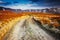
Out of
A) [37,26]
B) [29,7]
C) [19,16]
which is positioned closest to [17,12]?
[19,16]

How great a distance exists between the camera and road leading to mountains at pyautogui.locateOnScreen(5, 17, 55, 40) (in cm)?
177

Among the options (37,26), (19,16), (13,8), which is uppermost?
(13,8)

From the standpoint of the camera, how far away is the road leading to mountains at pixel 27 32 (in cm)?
177

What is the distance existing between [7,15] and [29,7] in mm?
356

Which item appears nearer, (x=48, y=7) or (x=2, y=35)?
(x=2, y=35)

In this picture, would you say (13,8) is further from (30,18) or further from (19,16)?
(30,18)

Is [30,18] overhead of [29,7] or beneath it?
beneath

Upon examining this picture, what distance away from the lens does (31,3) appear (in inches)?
75.5

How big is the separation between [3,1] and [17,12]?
274mm

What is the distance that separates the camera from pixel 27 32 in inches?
71.1

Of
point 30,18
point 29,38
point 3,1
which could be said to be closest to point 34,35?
point 29,38

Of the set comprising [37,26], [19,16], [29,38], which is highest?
[19,16]

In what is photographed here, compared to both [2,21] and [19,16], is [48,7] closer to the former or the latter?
[19,16]

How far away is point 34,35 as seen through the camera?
70.3 inches
